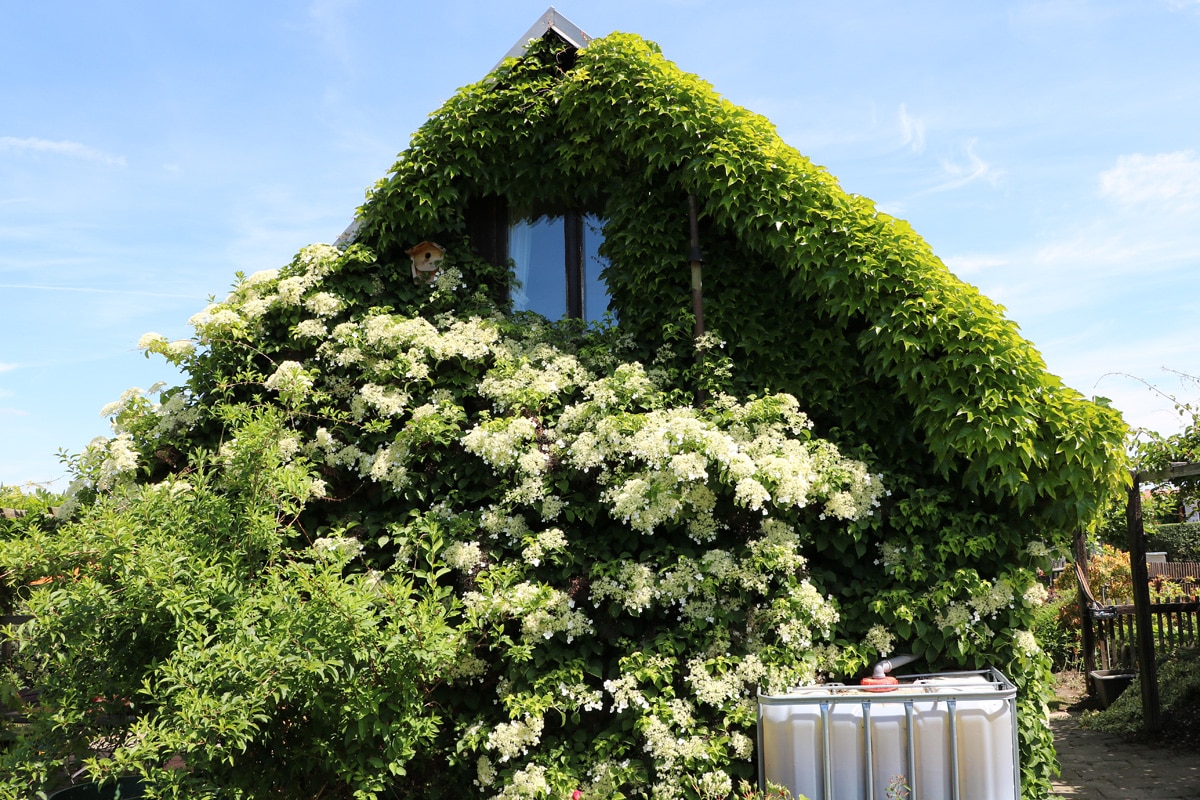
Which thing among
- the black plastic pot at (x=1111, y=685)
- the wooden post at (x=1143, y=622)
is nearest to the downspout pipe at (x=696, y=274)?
the wooden post at (x=1143, y=622)

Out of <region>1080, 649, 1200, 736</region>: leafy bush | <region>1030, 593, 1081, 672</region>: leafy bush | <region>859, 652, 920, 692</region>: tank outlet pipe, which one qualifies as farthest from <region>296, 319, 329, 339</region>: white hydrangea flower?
<region>1030, 593, 1081, 672</region>: leafy bush

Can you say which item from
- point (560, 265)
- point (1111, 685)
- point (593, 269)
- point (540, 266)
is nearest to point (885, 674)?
point (593, 269)

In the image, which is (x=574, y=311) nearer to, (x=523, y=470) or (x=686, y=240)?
(x=686, y=240)

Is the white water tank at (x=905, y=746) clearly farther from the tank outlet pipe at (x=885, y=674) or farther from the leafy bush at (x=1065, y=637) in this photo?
the leafy bush at (x=1065, y=637)

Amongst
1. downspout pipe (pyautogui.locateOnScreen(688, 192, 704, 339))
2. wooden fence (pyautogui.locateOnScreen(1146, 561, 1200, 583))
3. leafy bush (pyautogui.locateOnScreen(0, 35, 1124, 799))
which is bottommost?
wooden fence (pyautogui.locateOnScreen(1146, 561, 1200, 583))

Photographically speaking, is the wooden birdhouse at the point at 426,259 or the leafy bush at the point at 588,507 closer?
the leafy bush at the point at 588,507

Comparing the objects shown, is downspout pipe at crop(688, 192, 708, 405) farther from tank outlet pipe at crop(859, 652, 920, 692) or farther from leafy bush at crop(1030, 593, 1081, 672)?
leafy bush at crop(1030, 593, 1081, 672)

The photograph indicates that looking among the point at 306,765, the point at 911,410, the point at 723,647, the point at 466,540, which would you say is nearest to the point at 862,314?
the point at 911,410

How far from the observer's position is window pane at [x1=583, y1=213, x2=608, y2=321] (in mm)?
8711

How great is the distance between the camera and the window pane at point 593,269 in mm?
8711

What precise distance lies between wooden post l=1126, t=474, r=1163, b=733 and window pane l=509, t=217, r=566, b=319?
679 cm

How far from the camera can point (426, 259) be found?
875 centimetres

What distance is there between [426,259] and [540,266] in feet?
3.86

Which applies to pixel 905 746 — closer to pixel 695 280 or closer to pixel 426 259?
pixel 695 280
